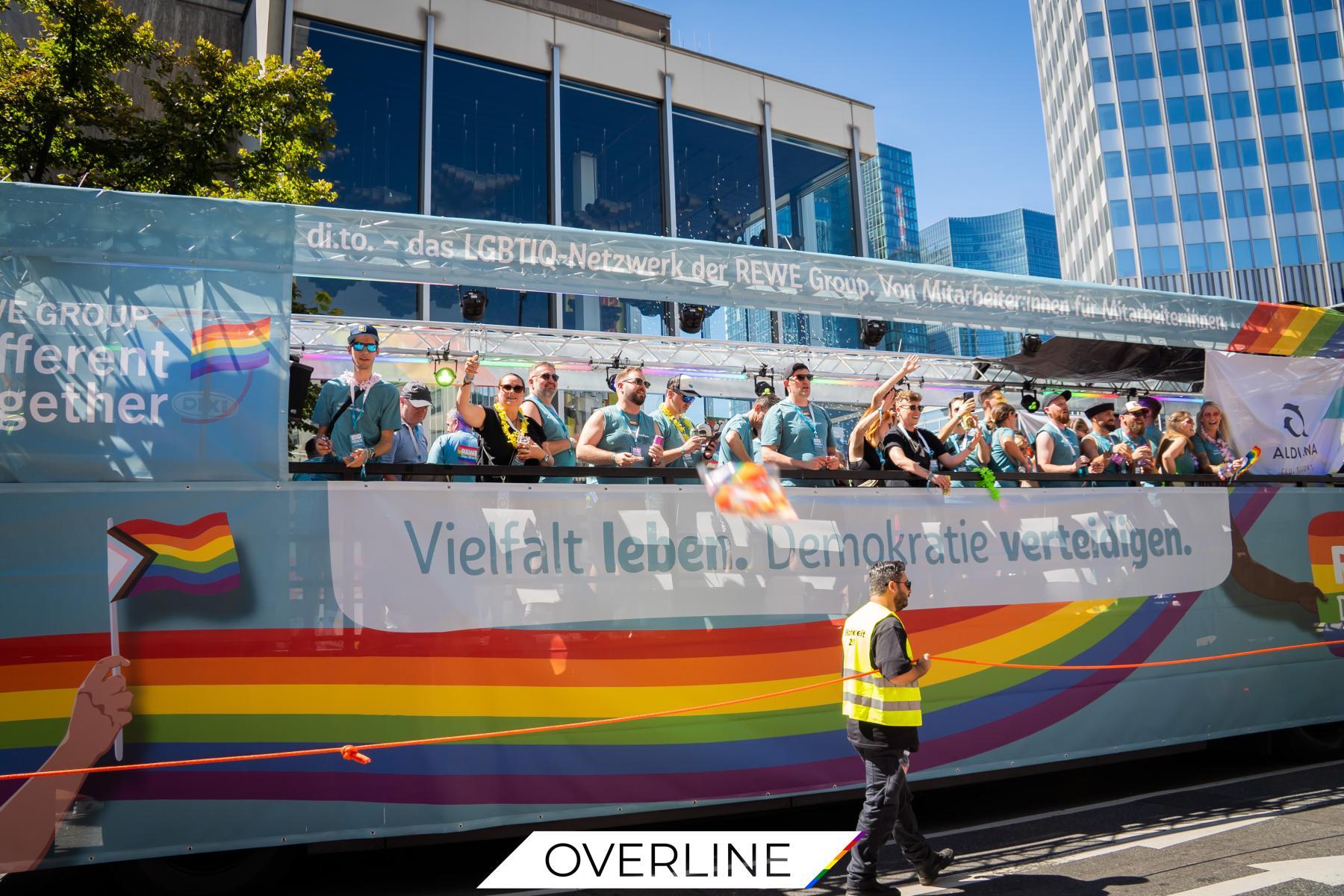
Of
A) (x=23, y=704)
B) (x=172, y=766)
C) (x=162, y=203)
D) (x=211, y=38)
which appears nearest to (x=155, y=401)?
(x=162, y=203)

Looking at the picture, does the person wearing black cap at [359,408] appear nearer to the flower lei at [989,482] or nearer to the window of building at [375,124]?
the flower lei at [989,482]

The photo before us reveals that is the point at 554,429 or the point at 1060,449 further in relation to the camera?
the point at 1060,449

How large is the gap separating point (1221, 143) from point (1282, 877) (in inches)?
2873

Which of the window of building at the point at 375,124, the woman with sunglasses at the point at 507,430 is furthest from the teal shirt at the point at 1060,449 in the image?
the window of building at the point at 375,124

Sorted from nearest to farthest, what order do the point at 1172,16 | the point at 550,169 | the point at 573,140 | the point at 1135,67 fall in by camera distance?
the point at 550,169 < the point at 573,140 < the point at 1172,16 < the point at 1135,67

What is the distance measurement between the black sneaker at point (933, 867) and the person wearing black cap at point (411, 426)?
3956 millimetres

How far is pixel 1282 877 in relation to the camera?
4.34m

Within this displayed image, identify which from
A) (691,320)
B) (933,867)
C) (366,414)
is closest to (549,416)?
(366,414)

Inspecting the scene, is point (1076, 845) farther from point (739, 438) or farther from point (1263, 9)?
point (1263, 9)

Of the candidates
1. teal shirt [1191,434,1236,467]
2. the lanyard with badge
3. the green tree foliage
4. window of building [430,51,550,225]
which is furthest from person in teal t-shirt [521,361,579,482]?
window of building [430,51,550,225]

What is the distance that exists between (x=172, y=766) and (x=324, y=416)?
2281 mm

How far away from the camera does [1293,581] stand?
713 centimetres

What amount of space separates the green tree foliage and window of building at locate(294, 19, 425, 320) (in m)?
5.22

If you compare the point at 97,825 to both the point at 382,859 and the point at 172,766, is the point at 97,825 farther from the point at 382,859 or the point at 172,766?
the point at 382,859
